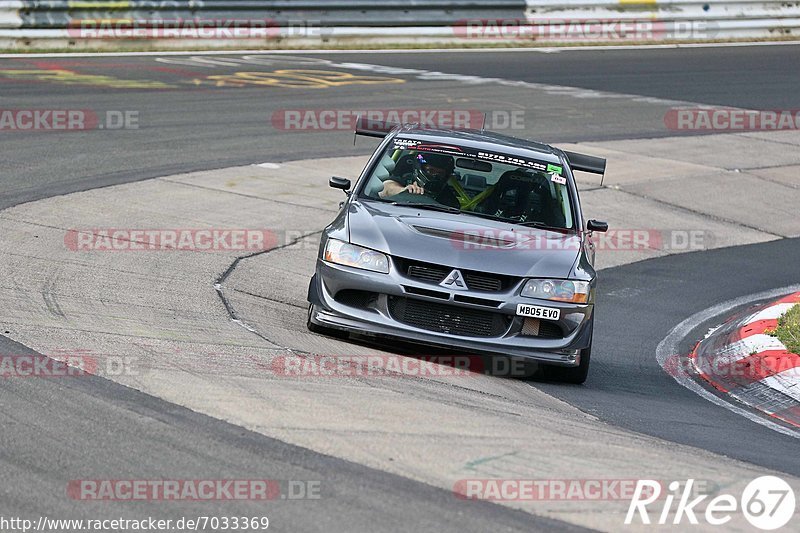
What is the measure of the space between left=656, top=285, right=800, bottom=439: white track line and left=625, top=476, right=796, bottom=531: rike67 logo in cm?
233

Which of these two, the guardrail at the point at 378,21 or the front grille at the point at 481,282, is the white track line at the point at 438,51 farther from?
the front grille at the point at 481,282

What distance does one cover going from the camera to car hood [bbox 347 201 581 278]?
26.3 feet

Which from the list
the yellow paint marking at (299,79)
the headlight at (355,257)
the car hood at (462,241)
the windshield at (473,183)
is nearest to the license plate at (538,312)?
the car hood at (462,241)

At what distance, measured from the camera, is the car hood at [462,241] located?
26.3 feet

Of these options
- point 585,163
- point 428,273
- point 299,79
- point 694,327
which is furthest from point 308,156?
point 428,273

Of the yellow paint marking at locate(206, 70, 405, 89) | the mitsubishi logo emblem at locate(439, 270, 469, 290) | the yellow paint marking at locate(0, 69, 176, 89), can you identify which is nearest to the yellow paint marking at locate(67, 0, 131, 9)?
the yellow paint marking at locate(0, 69, 176, 89)

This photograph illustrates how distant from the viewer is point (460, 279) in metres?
7.92

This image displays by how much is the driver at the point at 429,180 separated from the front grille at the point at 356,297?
119 cm

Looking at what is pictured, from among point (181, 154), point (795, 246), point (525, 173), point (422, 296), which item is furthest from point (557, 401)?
point (181, 154)

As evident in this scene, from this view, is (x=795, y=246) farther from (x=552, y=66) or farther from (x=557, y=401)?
(x=552, y=66)

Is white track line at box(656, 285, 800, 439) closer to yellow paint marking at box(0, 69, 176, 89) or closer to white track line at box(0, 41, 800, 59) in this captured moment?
yellow paint marking at box(0, 69, 176, 89)

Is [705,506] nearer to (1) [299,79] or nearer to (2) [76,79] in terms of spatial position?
(2) [76,79]

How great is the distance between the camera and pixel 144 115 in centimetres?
1795

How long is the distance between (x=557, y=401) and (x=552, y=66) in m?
19.0
